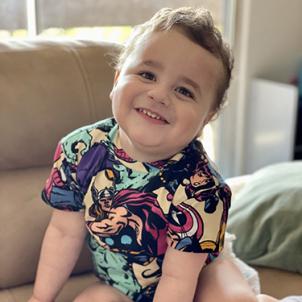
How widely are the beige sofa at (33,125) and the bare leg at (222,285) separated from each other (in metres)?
0.35

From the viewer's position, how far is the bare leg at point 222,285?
51.0 inches

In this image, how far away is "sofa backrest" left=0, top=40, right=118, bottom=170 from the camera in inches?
58.9

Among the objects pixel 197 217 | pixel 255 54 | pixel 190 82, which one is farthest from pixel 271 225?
pixel 255 54

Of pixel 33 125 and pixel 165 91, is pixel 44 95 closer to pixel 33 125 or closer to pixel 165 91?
pixel 33 125

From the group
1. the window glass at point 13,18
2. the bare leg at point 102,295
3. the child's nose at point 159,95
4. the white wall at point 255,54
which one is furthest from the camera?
the white wall at point 255,54

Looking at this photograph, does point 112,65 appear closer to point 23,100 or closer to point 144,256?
point 23,100

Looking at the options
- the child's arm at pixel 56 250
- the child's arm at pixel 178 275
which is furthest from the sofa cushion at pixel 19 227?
the child's arm at pixel 178 275

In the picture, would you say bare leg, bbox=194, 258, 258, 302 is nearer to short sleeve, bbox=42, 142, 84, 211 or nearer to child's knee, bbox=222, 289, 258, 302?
child's knee, bbox=222, 289, 258, 302

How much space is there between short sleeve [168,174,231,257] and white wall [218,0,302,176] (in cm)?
192

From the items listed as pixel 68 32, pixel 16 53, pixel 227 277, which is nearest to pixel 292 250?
pixel 227 277

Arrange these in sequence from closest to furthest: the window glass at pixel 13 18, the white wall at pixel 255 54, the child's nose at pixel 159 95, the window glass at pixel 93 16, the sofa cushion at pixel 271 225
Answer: the child's nose at pixel 159 95, the sofa cushion at pixel 271 225, the window glass at pixel 13 18, the window glass at pixel 93 16, the white wall at pixel 255 54

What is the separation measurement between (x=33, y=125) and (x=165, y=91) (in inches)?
17.2

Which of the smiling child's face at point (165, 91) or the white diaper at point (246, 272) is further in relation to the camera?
the white diaper at point (246, 272)

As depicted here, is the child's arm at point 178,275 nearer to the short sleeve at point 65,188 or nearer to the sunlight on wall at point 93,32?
the short sleeve at point 65,188
